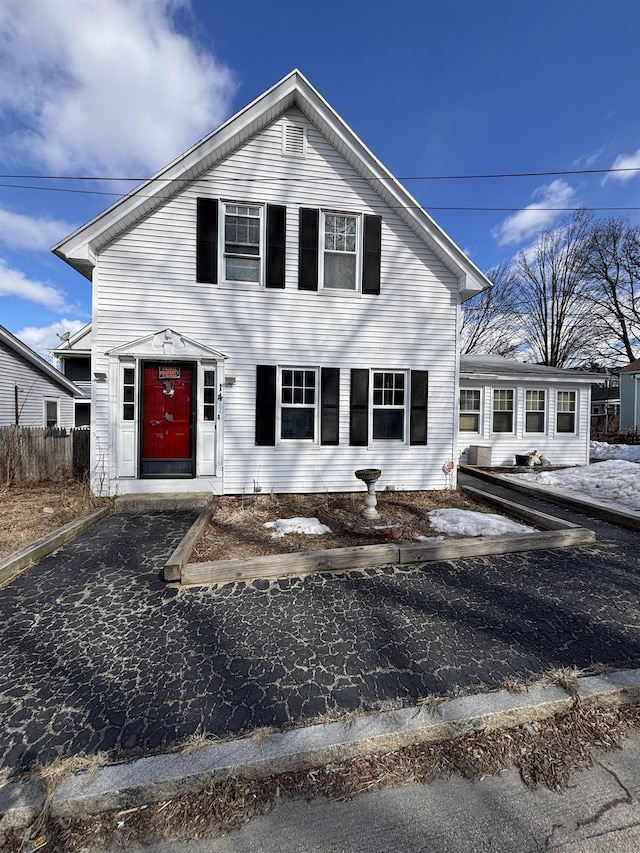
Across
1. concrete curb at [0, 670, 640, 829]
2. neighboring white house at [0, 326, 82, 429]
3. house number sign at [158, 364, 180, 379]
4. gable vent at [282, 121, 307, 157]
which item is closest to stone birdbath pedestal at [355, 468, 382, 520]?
concrete curb at [0, 670, 640, 829]

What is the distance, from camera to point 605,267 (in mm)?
27875

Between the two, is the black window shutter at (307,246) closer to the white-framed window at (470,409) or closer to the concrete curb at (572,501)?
the white-framed window at (470,409)

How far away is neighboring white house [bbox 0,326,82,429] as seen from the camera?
1270 cm

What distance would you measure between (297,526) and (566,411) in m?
9.88

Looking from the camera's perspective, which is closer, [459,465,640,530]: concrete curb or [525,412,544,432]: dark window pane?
[459,465,640,530]: concrete curb

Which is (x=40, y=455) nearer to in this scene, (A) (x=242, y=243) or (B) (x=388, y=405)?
(A) (x=242, y=243)

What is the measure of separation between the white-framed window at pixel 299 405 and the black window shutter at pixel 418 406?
206cm

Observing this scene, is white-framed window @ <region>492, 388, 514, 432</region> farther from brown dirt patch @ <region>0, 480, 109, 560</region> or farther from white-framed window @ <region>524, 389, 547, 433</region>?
brown dirt patch @ <region>0, 480, 109, 560</region>

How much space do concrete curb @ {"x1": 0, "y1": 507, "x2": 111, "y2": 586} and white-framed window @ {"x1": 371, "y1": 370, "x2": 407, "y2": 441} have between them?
525 centimetres

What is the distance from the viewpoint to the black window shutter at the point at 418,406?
306 inches

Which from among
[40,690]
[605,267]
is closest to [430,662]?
[40,690]

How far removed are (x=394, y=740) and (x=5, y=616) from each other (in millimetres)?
3207

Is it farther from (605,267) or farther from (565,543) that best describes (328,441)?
(605,267)

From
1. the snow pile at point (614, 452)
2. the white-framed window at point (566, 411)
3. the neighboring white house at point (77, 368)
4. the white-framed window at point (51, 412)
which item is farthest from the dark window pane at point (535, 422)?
the neighboring white house at point (77, 368)
